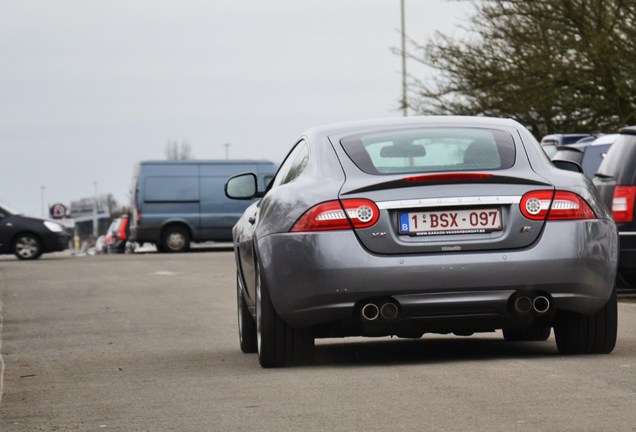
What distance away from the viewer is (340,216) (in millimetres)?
8789

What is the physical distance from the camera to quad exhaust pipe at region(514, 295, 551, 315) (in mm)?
8820

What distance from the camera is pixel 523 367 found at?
8.73 m

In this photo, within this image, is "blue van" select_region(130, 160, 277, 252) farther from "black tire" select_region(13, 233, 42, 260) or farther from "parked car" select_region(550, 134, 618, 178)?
"parked car" select_region(550, 134, 618, 178)

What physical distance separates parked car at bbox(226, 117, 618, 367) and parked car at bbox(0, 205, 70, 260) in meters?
27.1

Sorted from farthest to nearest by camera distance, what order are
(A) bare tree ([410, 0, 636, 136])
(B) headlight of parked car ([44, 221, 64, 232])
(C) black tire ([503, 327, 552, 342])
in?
(B) headlight of parked car ([44, 221, 64, 232]) → (A) bare tree ([410, 0, 636, 136]) → (C) black tire ([503, 327, 552, 342])

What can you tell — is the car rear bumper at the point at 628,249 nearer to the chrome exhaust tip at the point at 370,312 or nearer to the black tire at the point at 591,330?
the black tire at the point at 591,330

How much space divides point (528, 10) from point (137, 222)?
1242 centimetres

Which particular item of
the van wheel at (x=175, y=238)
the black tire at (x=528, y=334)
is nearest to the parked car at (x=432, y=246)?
the black tire at (x=528, y=334)

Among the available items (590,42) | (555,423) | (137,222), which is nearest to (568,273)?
(555,423)

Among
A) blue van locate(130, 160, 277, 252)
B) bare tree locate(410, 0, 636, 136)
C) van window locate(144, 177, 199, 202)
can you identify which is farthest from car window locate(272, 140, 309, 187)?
van window locate(144, 177, 199, 202)

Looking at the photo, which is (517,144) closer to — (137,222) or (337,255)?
(337,255)

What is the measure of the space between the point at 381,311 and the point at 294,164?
157 cm

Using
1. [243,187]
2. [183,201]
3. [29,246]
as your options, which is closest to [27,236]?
[29,246]

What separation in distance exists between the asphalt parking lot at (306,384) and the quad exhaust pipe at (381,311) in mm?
301
